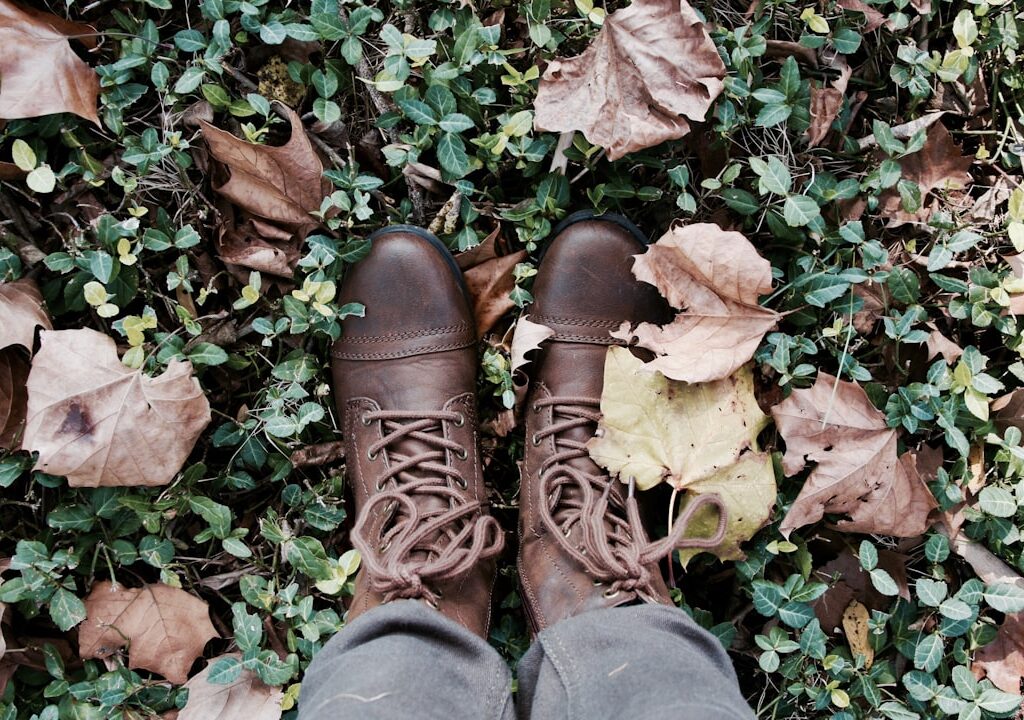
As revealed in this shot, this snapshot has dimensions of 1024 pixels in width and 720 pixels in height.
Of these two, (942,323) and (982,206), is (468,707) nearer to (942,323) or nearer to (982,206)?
(942,323)

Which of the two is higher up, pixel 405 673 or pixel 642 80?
pixel 642 80

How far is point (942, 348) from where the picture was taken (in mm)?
1780

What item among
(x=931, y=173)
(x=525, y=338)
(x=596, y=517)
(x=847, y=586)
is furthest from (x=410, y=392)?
(x=931, y=173)

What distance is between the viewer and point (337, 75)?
172 cm

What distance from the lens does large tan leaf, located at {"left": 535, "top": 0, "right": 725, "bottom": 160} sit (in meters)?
1.64

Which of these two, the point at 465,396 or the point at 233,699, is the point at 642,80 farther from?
the point at 233,699

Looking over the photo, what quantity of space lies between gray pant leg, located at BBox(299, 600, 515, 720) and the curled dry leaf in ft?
3.12

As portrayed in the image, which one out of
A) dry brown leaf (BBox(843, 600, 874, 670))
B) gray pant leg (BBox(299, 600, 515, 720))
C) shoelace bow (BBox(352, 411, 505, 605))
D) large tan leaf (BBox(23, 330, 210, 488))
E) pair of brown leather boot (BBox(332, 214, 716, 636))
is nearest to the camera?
gray pant leg (BBox(299, 600, 515, 720))

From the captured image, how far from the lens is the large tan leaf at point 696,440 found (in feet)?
5.55

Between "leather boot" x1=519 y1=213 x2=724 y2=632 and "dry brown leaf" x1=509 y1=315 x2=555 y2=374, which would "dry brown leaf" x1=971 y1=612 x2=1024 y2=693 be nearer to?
"leather boot" x1=519 y1=213 x2=724 y2=632

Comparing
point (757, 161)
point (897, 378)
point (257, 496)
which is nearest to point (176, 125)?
point (257, 496)

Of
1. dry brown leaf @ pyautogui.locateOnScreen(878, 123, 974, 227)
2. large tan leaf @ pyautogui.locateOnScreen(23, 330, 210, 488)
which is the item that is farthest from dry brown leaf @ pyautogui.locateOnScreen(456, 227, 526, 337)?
dry brown leaf @ pyautogui.locateOnScreen(878, 123, 974, 227)

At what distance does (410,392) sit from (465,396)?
14 centimetres

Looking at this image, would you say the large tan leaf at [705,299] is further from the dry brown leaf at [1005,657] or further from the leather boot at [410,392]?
the dry brown leaf at [1005,657]
